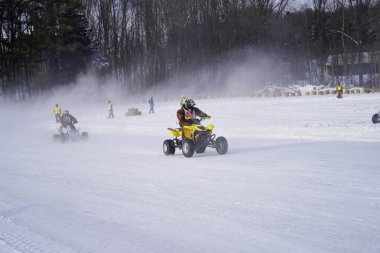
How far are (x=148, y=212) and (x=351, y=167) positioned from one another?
5.19 m

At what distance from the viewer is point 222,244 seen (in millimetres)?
5152

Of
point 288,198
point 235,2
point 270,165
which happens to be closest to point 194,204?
point 288,198

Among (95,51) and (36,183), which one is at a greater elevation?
(95,51)

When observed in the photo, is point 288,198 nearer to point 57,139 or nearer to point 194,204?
point 194,204

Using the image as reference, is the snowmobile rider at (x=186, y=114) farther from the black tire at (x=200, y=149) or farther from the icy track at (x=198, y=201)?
the icy track at (x=198, y=201)

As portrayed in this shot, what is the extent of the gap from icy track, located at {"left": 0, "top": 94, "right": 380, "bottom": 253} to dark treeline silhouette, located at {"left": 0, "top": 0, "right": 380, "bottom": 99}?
41510 millimetres

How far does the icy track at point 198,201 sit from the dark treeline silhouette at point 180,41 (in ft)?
136

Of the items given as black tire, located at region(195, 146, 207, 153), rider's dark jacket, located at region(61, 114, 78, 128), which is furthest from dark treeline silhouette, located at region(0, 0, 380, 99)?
black tire, located at region(195, 146, 207, 153)

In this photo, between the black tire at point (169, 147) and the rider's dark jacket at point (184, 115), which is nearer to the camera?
the rider's dark jacket at point (184, 115)

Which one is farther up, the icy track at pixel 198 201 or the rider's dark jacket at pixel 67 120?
the rider's dark jacket at pixel 67 120

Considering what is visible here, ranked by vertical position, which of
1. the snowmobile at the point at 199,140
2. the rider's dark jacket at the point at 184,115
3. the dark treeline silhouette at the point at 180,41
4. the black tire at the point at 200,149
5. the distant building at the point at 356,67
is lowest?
the black tire at the point at 200,149

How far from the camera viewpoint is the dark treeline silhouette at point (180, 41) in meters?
53.2

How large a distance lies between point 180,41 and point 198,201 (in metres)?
55.6

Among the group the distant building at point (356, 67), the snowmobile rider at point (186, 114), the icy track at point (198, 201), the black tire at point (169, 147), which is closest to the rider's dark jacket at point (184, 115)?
the snowmobile rider at point (186, 114)
